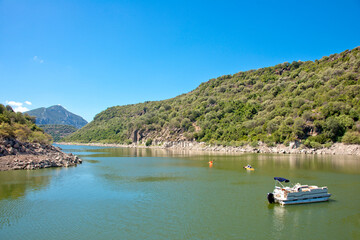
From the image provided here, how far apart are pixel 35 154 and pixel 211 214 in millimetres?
42656

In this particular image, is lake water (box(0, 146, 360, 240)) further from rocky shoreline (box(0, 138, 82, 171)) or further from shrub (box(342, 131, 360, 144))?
shrub (box(342, 131, 360, 144))

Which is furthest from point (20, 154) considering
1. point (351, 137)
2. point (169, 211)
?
point (351, 137)

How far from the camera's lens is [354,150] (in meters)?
65.1

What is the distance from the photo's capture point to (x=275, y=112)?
101750mm

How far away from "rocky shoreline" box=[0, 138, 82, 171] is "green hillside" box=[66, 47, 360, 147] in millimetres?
70062

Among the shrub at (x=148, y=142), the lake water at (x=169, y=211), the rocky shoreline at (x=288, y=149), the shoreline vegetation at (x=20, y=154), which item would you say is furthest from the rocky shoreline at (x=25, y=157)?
the shrub at (x=148, y=142)

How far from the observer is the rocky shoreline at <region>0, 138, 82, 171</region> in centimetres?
4169

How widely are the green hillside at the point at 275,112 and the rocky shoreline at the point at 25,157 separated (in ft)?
230

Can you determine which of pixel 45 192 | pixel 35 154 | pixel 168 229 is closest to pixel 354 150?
pixel 168 229

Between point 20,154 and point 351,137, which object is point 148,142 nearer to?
point 20,154

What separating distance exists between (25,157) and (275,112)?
91291 millimetres

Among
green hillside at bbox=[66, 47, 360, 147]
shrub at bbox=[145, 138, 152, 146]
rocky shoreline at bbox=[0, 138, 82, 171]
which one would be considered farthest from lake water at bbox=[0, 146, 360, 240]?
shrub at bbox=[145, 138, 152, 146]

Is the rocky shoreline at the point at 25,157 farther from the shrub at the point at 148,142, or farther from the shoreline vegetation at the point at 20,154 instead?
the shrub at the point at 148,142

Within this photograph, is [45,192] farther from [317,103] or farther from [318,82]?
[318,82]
